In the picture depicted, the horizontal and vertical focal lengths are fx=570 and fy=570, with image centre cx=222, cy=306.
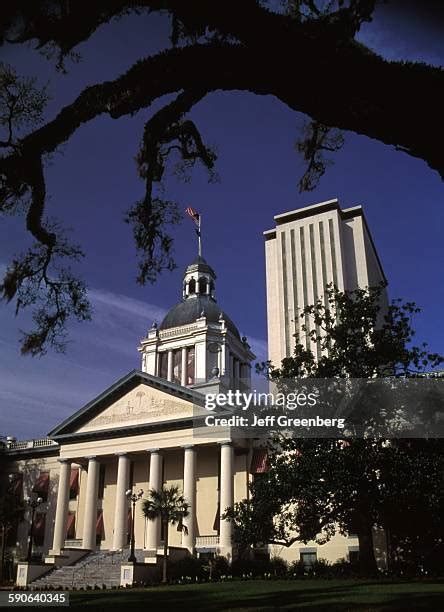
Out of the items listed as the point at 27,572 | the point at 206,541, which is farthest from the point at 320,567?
the point at 27,572

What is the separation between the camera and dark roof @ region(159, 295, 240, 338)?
2781 inches

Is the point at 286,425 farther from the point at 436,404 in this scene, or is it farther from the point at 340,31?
the point at 340,31

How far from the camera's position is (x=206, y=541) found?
40656 mm

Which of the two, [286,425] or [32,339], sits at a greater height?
[286,425]

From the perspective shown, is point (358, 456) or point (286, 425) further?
point (286, 425)

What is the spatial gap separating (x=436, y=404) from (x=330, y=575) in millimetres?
10666

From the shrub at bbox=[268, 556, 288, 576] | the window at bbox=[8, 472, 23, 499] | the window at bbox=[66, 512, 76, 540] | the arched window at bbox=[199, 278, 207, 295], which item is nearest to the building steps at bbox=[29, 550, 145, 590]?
the window at bbox=[66, 512, 76, 540]

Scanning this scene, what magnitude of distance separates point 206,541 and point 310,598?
23.9 meters

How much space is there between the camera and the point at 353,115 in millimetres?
4438

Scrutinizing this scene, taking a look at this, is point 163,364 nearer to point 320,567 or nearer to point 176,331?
point 176,331

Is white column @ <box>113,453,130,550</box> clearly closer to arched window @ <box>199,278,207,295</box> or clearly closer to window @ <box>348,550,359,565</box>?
window @ <box>348,550,359,565</box>

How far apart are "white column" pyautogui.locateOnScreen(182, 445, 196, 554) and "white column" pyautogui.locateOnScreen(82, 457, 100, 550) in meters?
8.29

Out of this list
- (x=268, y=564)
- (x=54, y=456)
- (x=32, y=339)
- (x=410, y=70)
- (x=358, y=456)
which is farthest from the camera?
(x=54, y=456)

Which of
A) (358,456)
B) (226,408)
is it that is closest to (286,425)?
(358,456)
